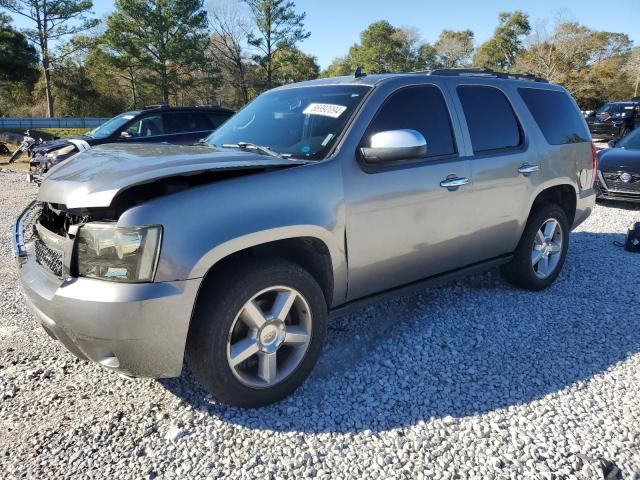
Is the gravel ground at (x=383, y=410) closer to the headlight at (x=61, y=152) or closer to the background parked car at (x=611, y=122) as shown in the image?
the headlight at (x=61, y=152)

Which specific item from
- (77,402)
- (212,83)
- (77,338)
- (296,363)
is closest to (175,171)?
(77,338)

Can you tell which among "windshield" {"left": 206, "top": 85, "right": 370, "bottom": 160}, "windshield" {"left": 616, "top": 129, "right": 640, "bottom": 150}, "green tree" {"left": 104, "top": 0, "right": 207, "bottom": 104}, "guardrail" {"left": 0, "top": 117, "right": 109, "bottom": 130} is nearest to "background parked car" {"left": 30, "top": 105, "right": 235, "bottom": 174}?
"windshield" {"left": 206, "top": 85, "right": 370, "bottom": 160}

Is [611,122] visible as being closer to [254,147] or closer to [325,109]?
[325,109]

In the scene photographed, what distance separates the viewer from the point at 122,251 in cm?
223

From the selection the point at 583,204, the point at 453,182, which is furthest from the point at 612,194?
the point at 453,182

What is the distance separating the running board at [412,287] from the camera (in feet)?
10.0

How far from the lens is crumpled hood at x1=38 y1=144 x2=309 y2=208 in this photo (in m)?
2.31

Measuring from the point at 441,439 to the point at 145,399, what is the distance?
66.2 inches

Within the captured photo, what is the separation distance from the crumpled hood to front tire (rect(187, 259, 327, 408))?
0.57m

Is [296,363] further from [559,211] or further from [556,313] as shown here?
[559,211]

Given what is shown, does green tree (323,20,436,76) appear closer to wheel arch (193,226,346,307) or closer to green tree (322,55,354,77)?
green tree (322,55,354,77)

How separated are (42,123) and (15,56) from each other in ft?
22.5

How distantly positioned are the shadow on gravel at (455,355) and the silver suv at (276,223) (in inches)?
10.5

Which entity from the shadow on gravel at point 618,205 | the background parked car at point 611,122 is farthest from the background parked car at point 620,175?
the background parked car at point 611,122
